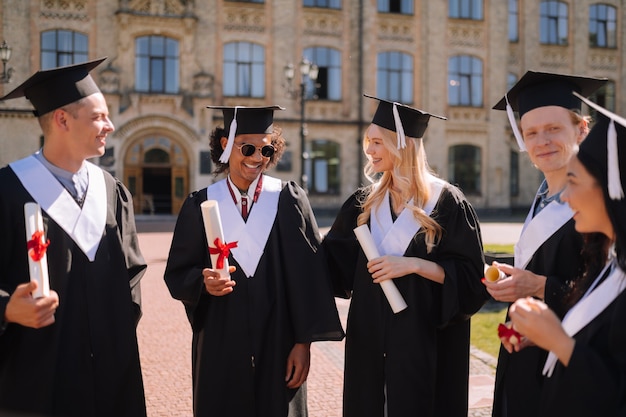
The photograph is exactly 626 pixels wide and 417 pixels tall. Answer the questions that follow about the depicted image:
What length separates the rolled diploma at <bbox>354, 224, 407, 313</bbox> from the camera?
3.05 metres

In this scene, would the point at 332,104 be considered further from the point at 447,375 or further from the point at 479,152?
the point at 447,375

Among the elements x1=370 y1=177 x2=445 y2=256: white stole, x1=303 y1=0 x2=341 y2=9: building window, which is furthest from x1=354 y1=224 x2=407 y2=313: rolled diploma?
x1=303 y1=0 x2=341 y2=9: building window

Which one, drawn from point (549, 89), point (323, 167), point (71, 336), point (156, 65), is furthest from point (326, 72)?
point (71, 336)

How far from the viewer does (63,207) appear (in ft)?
9.37

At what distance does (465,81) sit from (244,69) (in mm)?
11239

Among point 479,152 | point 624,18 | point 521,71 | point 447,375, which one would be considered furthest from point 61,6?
point 624,18

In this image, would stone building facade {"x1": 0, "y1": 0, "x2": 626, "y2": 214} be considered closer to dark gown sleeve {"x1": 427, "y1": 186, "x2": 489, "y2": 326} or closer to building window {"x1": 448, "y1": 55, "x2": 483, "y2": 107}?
building window {"x1": 448, "y1": 55, "x2": 483, "y2": 107}

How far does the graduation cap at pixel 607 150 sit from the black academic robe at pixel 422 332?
131cm

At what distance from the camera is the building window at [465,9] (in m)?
27.0

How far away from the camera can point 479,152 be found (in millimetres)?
27828

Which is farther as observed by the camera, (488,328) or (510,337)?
(488,328)

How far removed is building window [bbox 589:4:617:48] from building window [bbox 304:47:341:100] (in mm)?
15088

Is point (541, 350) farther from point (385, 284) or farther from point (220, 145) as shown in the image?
point (220, 145)

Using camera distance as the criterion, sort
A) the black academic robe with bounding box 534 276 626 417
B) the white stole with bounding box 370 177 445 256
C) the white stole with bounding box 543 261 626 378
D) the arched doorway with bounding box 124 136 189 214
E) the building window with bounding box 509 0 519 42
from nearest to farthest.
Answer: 1. the black academic robe with bounding box 534 276 626 417
2. the white stole with bounding box 543 261 626 378
3. the white stole with bounding box 370 177 445 256
4. the arched doorway with bounding box 124 136 189 214
5. the building window with bounding box 509 0 519 42
